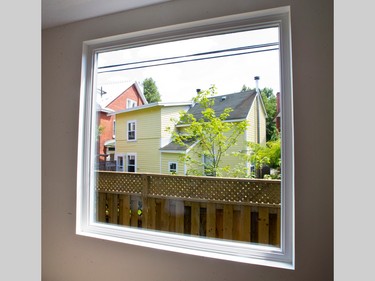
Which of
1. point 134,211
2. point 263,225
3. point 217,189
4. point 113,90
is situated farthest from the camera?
point 113,90

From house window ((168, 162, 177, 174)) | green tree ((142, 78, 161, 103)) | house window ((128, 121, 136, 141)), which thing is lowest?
house window ((168, 162, 177, 174))

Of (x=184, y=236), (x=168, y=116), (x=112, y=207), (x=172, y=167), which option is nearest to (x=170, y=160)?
(x=172, y=167)

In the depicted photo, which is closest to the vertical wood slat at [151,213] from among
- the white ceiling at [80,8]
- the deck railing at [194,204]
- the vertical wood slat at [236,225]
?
the deck railing at [194,204]

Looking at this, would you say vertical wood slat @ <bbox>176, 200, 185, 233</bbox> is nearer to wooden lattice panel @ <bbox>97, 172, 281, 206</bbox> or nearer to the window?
wooden lattice panel @ <bbox>97, 172, 281, 206</bbox>

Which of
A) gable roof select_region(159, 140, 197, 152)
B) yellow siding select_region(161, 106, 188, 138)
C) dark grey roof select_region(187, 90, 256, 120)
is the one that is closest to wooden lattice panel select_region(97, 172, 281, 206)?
gable roof select_region(159, 140, 197, 152)

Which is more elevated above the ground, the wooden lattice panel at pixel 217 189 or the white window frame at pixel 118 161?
the white window frame at pixel 118 161

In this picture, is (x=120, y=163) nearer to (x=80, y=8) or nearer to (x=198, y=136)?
(x=198, y=136)

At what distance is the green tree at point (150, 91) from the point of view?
68.4 inches

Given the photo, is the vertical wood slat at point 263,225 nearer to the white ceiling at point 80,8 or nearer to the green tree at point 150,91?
the green tree at point 150,91

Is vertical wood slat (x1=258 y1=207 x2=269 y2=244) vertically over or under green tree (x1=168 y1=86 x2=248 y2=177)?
under

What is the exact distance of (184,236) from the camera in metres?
1.62

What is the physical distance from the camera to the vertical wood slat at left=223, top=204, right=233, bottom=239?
5.03 ft

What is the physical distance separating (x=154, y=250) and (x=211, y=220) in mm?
422

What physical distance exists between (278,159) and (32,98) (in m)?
1.29
